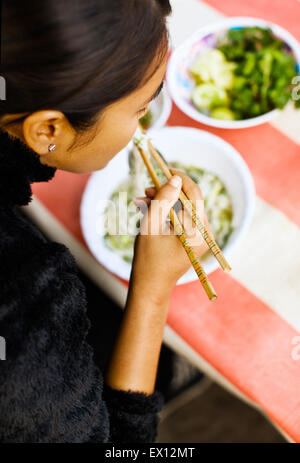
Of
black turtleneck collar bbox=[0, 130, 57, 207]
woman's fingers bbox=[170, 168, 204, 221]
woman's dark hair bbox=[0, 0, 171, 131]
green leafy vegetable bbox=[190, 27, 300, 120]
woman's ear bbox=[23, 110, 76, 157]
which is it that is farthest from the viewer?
green leafy vegetable bbox=[190, 27, 300, 120]

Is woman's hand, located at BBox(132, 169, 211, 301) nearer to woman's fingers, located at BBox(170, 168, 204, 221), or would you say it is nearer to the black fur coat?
woman's fingers, located at BBox(170, 168, 204, 221)

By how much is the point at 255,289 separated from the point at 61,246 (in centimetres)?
38

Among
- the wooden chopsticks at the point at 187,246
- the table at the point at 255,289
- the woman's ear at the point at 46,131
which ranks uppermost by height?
the woman's ear at the point at 46,131

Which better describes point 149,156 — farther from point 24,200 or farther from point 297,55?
point 297,55

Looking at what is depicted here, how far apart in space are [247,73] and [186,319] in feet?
1.96

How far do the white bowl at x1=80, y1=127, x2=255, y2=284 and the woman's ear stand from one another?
24 centimetres

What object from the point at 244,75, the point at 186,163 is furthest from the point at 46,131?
the point at 244,75

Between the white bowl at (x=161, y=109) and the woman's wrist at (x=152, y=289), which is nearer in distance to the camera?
the woman's wrist at (x=152, y=289)

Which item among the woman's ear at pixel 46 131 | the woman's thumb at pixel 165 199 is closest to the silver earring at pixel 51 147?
the woman's ear at pixel 46 131

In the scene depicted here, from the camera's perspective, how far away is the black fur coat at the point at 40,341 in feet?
1.94

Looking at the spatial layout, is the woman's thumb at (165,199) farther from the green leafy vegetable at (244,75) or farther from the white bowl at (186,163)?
the green leafy vegetable at (244,75)

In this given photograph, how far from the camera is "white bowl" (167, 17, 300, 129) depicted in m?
1.00

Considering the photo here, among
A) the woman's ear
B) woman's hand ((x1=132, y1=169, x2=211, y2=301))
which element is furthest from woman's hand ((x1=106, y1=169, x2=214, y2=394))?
the woman's ear
